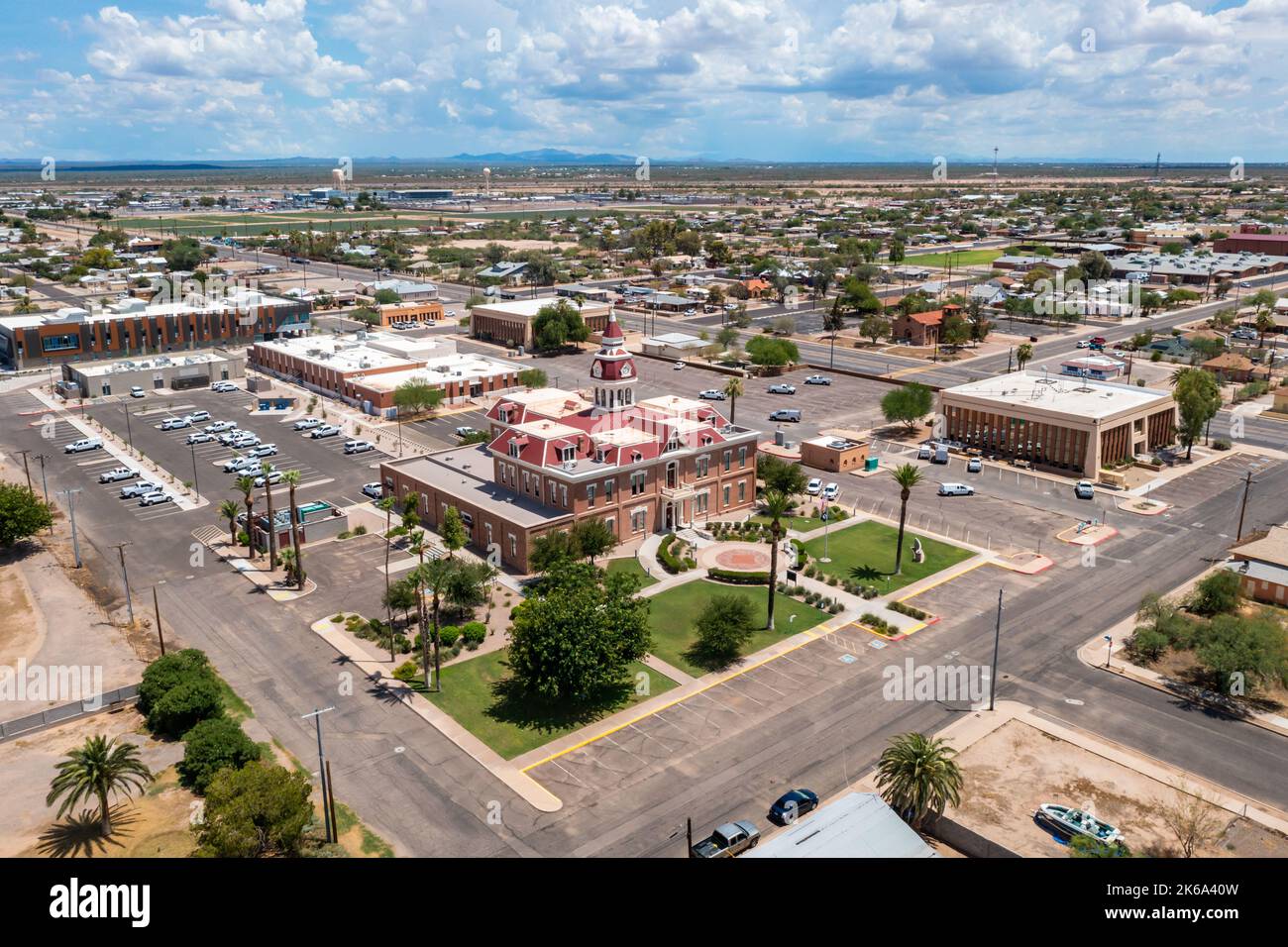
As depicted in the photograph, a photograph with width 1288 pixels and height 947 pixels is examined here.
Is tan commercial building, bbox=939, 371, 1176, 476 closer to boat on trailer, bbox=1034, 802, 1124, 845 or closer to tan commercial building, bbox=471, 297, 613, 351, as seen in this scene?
boat on trailer, bbox=1034, 802, 1124, 845

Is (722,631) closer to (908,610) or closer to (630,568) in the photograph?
(908,610)

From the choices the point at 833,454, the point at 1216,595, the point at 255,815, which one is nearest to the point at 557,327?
the point at 833,454

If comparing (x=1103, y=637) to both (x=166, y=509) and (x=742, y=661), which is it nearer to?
(x=742, y=661)

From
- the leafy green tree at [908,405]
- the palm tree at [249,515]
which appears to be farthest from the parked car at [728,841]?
the leafy green tree at [908,405]

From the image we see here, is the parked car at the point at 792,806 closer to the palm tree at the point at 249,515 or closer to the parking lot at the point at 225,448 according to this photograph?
the palm tree at the point at 249,515

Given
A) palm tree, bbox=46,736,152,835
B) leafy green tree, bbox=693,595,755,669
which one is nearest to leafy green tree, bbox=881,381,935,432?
leafy green tree, bbox=693,595,755,669
